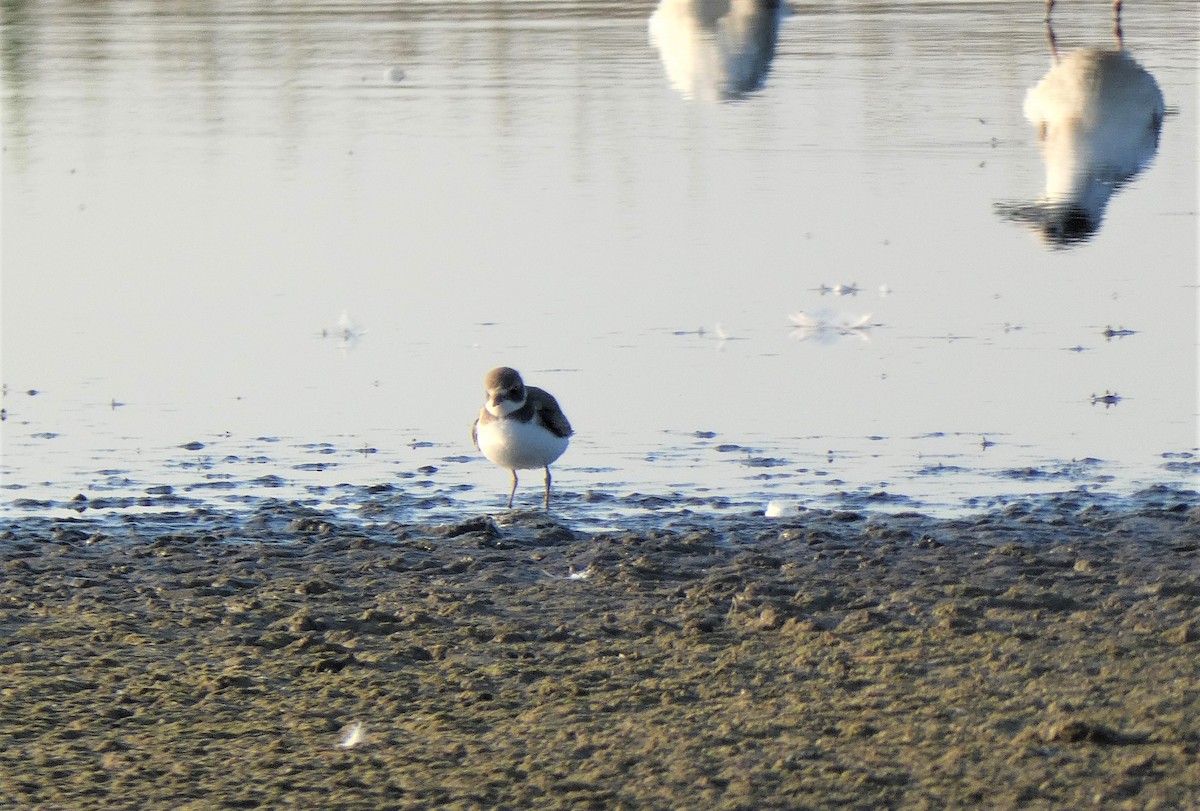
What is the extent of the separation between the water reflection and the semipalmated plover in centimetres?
1149

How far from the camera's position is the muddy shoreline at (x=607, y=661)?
4.33 meters

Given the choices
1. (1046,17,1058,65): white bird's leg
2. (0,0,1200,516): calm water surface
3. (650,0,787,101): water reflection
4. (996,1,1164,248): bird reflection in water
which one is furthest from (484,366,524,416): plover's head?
(1046,17,1058,65): white bird's leg

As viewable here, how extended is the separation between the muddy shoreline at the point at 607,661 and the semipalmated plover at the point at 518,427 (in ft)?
0.98

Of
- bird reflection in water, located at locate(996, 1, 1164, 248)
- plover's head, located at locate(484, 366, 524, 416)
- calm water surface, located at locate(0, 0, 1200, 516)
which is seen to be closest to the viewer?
plover's head, located at locate(484, 366, 524, 416)

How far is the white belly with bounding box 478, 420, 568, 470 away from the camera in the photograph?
727cm

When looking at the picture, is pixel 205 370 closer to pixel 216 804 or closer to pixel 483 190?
pixel 483 190

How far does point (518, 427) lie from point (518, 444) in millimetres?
63

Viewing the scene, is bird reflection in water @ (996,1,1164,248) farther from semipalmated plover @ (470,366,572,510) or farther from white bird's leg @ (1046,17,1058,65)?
semipalmated plover @ (470,366,572,510)

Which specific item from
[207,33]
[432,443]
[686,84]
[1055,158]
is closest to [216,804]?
[432,443]

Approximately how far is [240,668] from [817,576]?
6.08ft

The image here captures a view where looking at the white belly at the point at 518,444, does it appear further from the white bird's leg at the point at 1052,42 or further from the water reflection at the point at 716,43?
the white bird's leg at the point at 1052,42

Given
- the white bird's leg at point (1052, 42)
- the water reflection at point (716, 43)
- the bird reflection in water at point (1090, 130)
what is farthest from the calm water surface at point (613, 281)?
the white bird's leg at point (1052, 42)

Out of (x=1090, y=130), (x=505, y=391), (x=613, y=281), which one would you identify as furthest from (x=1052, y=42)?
(x=505, y=391)

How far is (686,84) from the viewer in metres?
19.8
